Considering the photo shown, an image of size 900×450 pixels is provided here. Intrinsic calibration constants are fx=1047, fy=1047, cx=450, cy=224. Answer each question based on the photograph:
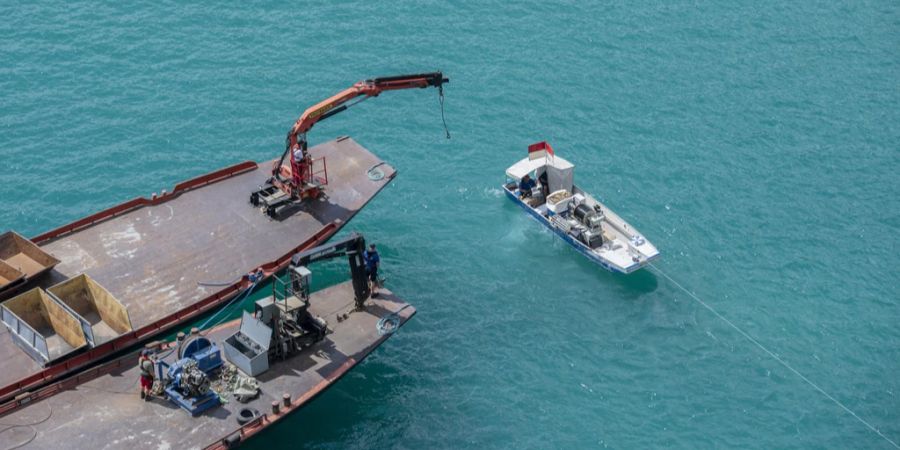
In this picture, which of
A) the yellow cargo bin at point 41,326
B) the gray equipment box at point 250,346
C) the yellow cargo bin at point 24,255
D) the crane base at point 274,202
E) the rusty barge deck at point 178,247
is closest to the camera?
the yellow cargo bin at point 41,326

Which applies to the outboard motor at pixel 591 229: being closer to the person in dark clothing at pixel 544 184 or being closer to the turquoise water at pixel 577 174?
the turquoise water at pixel 577 174

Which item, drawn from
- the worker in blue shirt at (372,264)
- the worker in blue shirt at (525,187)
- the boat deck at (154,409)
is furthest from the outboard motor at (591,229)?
the boat deck at (154,409)

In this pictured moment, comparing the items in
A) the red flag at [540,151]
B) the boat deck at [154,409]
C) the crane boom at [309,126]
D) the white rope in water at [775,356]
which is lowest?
the white rope in water at [775,356]

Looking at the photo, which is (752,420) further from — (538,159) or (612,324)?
(538,159)

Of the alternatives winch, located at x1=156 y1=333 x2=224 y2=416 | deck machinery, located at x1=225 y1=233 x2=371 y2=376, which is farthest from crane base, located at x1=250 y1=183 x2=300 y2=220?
winch, located at x1=156 y1=333 x2=224 y2=416

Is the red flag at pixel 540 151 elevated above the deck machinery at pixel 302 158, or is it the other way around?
the deck machinery at pixel 302 158

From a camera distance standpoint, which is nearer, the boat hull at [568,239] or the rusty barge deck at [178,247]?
the rusty barge deck at [178,247]
